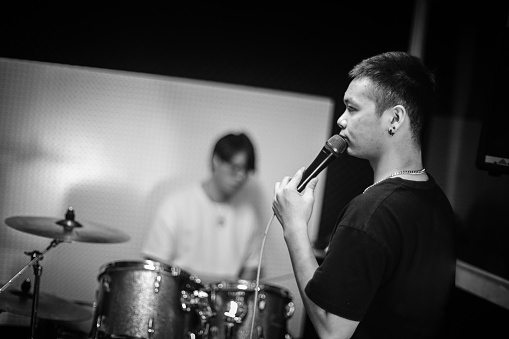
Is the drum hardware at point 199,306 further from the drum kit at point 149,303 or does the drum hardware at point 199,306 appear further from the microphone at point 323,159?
Answer: the microphone at point 323,159

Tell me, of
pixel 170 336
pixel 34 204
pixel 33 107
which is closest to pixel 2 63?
pixel 33 107

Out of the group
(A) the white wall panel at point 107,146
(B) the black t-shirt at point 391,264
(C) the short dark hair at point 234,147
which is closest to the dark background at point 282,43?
(A) the white wall panel at point 107,146

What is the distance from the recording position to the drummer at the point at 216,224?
436 cm

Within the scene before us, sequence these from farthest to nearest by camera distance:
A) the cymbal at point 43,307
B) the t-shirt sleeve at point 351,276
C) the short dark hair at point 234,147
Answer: the short dark hair at point 234,147
the cymbal at point 43,307
the t-shirt sleeve at point 351,276

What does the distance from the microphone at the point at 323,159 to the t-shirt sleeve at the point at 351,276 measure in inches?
10.7

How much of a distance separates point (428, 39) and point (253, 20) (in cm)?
130

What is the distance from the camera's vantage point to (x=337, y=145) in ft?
7.00

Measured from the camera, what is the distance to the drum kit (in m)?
3.25

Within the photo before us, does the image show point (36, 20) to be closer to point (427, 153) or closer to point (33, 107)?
point (33, 107)

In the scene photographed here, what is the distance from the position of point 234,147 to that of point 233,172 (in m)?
0.17

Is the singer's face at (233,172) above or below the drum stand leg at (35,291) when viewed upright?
above

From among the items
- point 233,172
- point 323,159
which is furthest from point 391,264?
point 233,172

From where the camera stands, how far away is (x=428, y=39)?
15.6 ft

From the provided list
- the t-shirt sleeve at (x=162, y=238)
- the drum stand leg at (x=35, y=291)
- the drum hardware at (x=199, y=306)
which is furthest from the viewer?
the t-shirt sleeve at (x=162, y=238)
